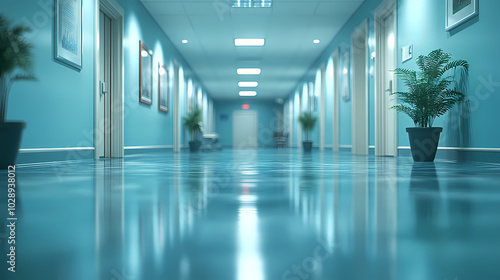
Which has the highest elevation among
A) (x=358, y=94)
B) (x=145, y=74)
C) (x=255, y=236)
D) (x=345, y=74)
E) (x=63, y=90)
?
(x=345, y=74)

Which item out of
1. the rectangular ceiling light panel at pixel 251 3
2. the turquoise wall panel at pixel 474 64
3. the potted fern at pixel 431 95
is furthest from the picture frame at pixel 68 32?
the turquoise wall panel at pixel 474 64

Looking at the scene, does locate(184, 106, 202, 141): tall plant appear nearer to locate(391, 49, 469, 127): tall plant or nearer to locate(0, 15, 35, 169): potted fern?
locate(391, 49, 469, 127): tall plant

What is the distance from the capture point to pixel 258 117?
2562 centimetres

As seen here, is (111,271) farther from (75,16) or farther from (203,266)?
(75,16)

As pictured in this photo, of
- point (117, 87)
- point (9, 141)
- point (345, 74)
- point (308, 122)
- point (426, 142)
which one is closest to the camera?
point (9, 141)

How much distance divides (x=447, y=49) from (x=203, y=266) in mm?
4613

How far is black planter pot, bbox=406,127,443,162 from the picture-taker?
168 inches

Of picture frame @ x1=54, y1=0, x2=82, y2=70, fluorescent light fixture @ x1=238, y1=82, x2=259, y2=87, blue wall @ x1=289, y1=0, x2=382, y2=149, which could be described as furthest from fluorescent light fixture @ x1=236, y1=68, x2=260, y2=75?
picture frame @ x1=54, y1=0, x2=82, y2=70

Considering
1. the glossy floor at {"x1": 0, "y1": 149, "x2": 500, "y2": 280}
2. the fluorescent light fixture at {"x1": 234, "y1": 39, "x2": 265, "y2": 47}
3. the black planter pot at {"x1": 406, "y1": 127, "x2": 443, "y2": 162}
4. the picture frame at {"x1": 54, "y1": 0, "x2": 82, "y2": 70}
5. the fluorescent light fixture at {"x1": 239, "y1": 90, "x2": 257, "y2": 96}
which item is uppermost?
the fluorescent light fixture at {"x1": 239, "y1": 90, "x2": 257, "y2": 96}

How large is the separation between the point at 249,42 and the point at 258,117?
1529cm

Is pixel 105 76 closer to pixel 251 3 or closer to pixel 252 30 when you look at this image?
pixel 251 3

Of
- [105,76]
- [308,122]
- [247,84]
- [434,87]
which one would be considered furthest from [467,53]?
[247,84]

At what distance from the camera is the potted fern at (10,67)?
9.48 ft

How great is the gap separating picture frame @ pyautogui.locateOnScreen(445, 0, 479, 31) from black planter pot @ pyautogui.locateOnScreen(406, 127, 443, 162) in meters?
1.17
